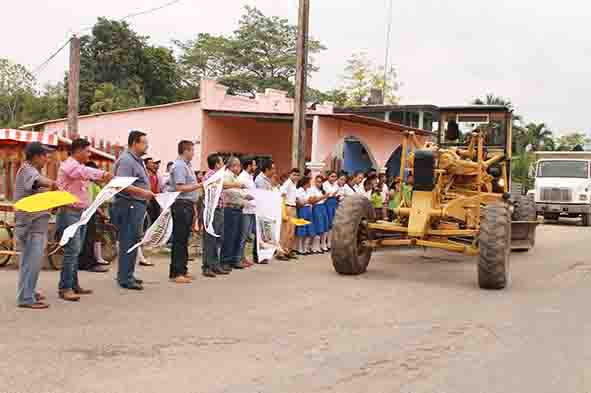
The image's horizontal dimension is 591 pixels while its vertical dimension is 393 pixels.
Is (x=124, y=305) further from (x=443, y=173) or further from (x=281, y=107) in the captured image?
(x=281, y=107)

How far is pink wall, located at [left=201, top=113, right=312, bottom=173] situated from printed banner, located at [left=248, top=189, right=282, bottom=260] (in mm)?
11219

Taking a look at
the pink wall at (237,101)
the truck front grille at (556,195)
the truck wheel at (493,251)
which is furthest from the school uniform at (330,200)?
the truck front grille at (556,195)

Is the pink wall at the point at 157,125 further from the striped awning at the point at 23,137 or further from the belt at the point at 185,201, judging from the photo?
the belt at the point at 185,201

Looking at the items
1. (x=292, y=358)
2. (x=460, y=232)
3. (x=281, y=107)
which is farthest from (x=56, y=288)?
(x=281, y=107)

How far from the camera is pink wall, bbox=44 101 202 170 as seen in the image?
70.6 ft

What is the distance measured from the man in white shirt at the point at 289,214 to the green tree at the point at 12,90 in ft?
124

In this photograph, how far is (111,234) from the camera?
1006 centimetres

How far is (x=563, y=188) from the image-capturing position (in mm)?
23594

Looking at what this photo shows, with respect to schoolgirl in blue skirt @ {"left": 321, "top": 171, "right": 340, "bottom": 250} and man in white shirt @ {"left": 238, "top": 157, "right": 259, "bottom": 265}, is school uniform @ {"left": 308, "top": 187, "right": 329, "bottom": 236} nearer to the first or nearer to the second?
schoolgirl in blue skirt @ {"left": 321, "top": 171, "right": 340, "bottom": 250}

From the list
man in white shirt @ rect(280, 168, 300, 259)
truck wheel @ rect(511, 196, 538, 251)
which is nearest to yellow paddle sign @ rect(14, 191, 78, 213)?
man in white shirt @ rect(280, 168, 300, 259)

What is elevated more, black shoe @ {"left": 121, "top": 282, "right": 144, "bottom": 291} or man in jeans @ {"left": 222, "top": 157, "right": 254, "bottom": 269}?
man in jeans @ {"left": 222, "top": 157, "right": 254, "bottom": 269}

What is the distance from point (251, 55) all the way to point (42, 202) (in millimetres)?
46692

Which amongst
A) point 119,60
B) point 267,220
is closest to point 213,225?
point 267,220

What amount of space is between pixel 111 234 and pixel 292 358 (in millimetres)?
5451
